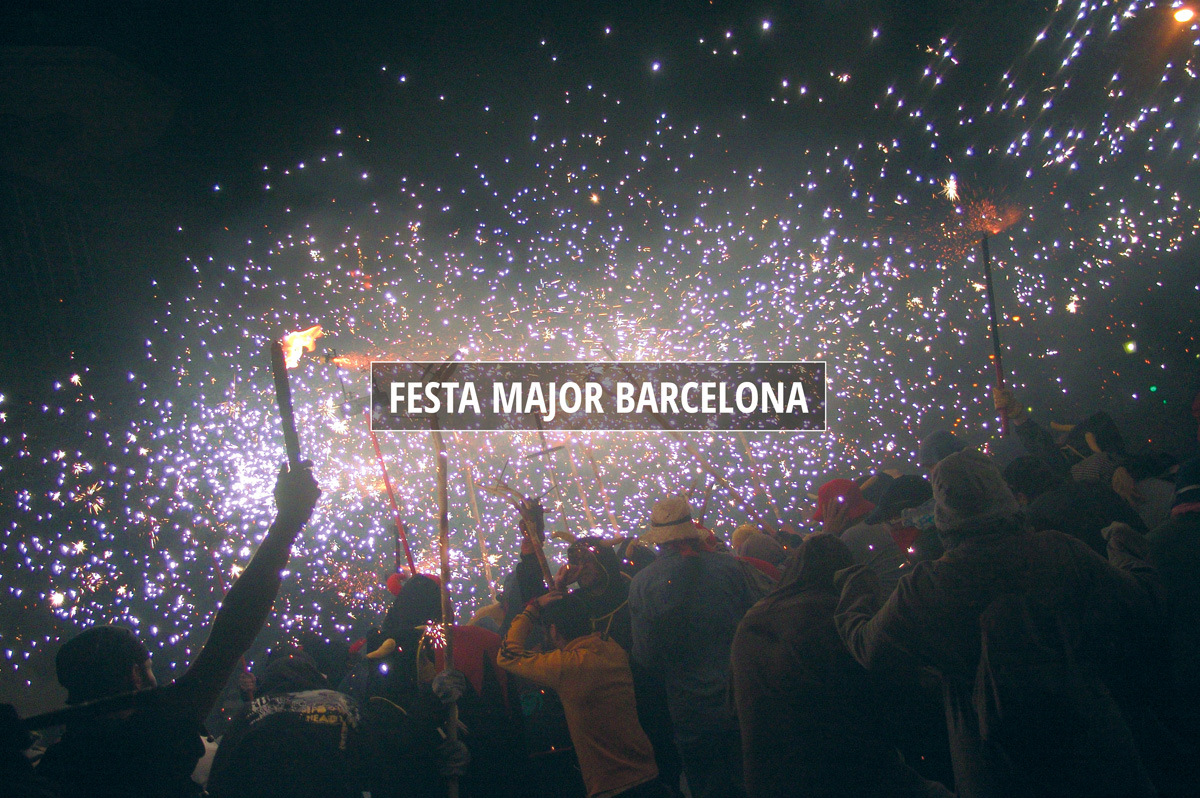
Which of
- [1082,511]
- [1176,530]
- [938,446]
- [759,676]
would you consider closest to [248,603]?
[759,676]

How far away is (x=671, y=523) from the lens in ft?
10.9

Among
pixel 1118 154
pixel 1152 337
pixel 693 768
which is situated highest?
pixel 1118 154

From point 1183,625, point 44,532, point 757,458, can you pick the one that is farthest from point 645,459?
point 1183,625

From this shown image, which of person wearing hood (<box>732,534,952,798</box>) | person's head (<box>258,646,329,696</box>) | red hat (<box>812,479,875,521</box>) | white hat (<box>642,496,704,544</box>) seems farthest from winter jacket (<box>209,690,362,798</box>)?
red hat (<box>812,479,875,521</box>)

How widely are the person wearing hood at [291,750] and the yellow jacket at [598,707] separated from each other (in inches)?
33.9

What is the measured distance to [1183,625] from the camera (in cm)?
222

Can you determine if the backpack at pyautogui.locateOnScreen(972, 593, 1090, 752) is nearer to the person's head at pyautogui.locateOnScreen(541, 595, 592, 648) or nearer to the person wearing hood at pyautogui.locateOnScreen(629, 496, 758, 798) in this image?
the person wearing hood at pyautogui.locateOnScreen(629, 496, 758, 798)

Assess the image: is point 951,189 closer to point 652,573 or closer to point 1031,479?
point 1031,479

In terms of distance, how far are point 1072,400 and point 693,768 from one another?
33.5 feet

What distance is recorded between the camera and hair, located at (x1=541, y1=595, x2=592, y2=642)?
2.98 m

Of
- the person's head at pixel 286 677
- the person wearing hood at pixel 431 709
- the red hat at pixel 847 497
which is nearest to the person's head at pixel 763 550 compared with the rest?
the red hat at pixel 847 497

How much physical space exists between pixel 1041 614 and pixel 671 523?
1911 millimetres

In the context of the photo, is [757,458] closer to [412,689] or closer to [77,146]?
[412,689]

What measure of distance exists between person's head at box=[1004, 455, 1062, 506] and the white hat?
76.8 inches
